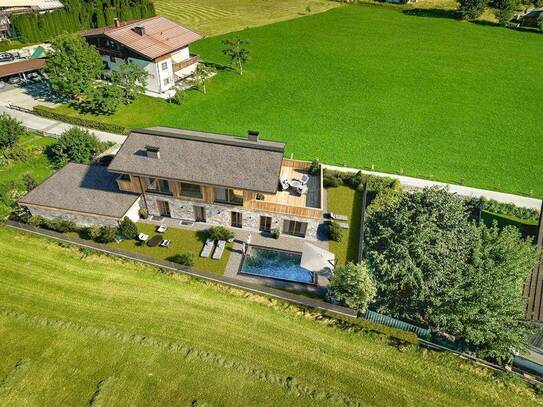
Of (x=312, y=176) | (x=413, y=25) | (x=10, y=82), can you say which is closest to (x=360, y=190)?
(x=312, y=176)

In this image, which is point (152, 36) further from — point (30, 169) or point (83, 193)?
point (83, 193)

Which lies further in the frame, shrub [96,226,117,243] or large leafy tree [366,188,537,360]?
shrub [96,226,117,243]

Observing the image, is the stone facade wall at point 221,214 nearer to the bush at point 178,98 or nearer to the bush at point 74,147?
the bush at point 74,147

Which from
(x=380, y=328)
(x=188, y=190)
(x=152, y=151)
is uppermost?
(x=152, y=151)

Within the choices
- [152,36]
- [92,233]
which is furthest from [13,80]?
[92,233]

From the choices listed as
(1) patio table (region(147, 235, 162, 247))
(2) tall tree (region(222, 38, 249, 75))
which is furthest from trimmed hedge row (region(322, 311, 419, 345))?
(2) tall tree (region(222, 38, 249, 75))

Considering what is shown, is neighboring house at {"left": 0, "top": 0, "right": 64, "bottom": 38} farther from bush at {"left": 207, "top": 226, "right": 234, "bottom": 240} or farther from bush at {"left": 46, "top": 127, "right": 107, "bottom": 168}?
bush at {"left": 207, "top": 226, "right": 234, "bottom": 240}

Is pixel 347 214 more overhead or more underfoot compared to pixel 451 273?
more underfoot

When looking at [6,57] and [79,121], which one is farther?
[6,57]
